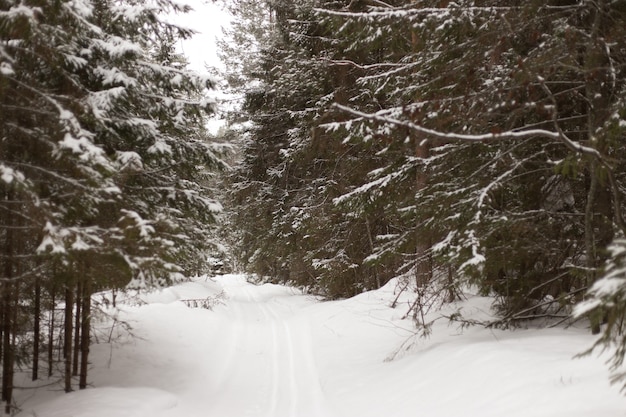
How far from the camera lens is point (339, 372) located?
8.81 m

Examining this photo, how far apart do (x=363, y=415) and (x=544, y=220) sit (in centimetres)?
432

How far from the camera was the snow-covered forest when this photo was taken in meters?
5.45

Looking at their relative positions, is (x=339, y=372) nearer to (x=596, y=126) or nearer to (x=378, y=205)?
(x=378, y=205)

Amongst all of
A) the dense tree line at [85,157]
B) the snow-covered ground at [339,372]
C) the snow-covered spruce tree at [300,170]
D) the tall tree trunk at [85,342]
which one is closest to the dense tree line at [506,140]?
the snow-covered ground at [339,372]

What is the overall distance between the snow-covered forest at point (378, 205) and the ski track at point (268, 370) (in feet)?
0.23

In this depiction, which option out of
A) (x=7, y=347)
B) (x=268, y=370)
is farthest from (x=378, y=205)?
(x=7, y=347)

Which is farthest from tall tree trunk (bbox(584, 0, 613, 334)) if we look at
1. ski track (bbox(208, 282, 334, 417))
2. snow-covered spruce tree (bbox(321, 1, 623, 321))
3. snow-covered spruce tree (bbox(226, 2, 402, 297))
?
snow-covered spruce tree (bbox(226, 2, 402, 297))

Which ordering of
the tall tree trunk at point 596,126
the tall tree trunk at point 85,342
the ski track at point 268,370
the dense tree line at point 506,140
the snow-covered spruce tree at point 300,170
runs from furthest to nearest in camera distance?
the snow-covered spruce tree at point 300,170, the tall tree trunk at point 85,342, the ski track at point 268,370, the dense tree line at point 506,140, the tall tree trunk at point 596,126

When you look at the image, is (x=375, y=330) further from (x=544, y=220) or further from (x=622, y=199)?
(x=622, y=199)

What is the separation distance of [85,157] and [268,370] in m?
6.09

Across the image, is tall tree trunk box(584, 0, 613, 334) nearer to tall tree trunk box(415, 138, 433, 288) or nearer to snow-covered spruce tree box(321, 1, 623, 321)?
snow-covered spruce tree box(321, 1, 623, 321)

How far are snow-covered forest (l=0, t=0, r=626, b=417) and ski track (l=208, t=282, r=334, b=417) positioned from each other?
72mm

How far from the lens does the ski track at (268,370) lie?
725 cm

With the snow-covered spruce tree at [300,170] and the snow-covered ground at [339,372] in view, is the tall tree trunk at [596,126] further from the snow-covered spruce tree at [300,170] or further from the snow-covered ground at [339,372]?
the snow-covered spruce tree at [300,170]
